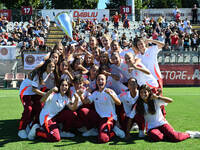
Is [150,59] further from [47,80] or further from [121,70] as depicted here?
[47,80]

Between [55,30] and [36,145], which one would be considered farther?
[55,30]

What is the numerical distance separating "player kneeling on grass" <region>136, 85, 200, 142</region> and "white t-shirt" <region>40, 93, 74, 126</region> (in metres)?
1.37

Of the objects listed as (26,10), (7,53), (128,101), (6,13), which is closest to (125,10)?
(26,10)

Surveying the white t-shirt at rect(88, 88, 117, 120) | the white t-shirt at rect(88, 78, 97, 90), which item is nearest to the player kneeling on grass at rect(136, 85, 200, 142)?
the white t-shirt at rect(88, 88, 117, 120)

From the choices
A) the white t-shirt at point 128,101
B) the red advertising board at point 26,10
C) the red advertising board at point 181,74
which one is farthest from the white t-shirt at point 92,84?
the red advertising board at point 26,10

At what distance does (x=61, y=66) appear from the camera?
5.93 metres

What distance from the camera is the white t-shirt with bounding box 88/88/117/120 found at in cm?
569

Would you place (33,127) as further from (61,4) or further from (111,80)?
(61,4)

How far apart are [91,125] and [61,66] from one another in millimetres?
1280

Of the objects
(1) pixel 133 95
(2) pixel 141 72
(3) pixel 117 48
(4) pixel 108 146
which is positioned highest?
(3) pixel 117 48

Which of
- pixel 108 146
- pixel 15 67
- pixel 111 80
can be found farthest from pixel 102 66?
pixel 15 67

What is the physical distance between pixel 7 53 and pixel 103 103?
1229 cm

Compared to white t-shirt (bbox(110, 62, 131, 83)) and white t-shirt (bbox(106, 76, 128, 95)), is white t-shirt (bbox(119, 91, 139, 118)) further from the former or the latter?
white t-shirt (bbox(110, 62, 131, 83))

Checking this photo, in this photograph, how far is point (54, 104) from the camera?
18.6 feet
